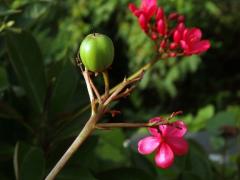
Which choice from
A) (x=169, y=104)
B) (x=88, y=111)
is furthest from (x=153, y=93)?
(x=88, y=111)

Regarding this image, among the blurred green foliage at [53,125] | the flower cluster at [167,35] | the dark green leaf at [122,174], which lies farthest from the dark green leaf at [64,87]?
the flower cluster at [167,35]

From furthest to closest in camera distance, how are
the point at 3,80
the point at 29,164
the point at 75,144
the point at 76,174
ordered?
the point at 3,80 → the point at 76,174 → the point at 29,164 → the point at 75,144

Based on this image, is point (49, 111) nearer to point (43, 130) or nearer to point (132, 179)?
point (43, 130)

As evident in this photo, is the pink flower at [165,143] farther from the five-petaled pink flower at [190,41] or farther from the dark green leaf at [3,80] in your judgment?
the dark green leaf at [3,80]

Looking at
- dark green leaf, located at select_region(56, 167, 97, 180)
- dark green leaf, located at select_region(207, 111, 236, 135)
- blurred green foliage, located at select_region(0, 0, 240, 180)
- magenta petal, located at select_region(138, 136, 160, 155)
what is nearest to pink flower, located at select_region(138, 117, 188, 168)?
magenta petal, located at select_region(138, 136, 160, 155)

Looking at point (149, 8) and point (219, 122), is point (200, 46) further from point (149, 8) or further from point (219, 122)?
point (219, 122)

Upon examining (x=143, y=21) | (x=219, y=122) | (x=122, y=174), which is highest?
(x=143, y=21)

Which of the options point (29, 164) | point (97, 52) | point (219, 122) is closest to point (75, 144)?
point (97, 52)
